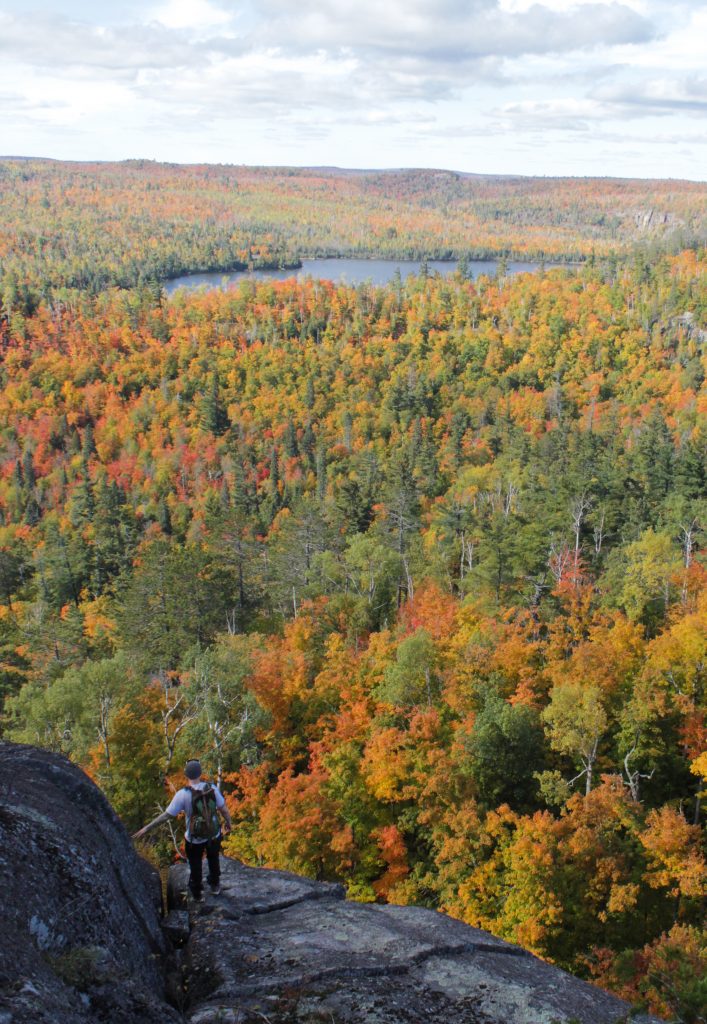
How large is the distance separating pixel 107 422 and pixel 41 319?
56109mm

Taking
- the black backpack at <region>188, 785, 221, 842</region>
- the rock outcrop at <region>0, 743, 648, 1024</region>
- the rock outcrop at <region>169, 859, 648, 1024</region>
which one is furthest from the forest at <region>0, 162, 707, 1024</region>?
the black backpack at <region>188, 785, 221, 842</region>

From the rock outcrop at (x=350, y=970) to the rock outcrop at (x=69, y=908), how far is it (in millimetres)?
679

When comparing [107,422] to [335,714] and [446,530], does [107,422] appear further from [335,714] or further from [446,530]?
[335,714]

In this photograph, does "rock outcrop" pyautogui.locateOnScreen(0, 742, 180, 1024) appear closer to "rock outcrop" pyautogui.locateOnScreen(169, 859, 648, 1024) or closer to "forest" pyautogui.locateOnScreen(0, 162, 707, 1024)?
"rock outcrop" pyautogui.locateOnScreen(169, 859, 648, 1024)

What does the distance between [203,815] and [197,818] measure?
9 centimetres

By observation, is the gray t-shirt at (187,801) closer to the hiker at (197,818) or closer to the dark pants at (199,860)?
the hiker at (197,818)

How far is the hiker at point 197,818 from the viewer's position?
30.7 ft

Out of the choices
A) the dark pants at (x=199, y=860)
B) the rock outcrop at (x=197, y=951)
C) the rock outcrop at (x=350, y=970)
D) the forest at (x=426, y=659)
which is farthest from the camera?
the forest at (x=426, y=659)

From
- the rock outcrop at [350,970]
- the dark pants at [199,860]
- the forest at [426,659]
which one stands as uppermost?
the dark pants at [199,860]

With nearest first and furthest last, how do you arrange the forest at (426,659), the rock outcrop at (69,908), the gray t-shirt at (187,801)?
the rock outcrop at (69,908) → the gray t-shirt at (187,801) → the forest at (426,659)

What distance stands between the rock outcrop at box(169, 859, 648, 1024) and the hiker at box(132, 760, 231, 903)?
1.54ft

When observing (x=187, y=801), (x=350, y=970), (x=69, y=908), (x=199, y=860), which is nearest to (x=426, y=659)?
(x=199, y=860)

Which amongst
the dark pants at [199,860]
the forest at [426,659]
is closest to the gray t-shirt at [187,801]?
the dark pants at [199,860]

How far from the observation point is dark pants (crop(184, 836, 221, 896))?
9703mm
